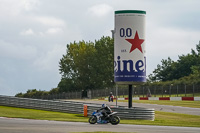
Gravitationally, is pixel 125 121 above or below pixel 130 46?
below

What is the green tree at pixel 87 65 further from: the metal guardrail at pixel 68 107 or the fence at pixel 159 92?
the metal guardrail at pixel 68 107

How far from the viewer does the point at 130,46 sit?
113 feet

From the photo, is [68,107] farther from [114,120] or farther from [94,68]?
[94,68]

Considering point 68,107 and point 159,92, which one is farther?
Answer: point 159,92

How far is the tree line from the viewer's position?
126500 mm

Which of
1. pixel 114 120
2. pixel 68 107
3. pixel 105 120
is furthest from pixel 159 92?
pixel 114 120

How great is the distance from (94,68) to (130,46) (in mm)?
94237

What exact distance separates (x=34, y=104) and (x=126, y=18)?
12.0 m

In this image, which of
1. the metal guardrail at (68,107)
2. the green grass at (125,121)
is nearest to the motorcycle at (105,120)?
the green grass at (125,121)

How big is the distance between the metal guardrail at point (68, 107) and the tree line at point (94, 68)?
82016 mm

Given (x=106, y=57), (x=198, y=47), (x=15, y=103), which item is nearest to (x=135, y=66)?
(x=15, y=103)

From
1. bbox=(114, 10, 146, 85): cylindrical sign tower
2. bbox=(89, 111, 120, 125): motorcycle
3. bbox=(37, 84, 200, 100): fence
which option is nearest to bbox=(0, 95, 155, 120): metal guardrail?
bbox=(114, 10, 146, 85): cylindrical sign tower

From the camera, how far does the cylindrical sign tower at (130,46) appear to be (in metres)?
34.3

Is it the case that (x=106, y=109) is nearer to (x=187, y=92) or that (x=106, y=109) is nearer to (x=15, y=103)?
(x=15, y=103)
